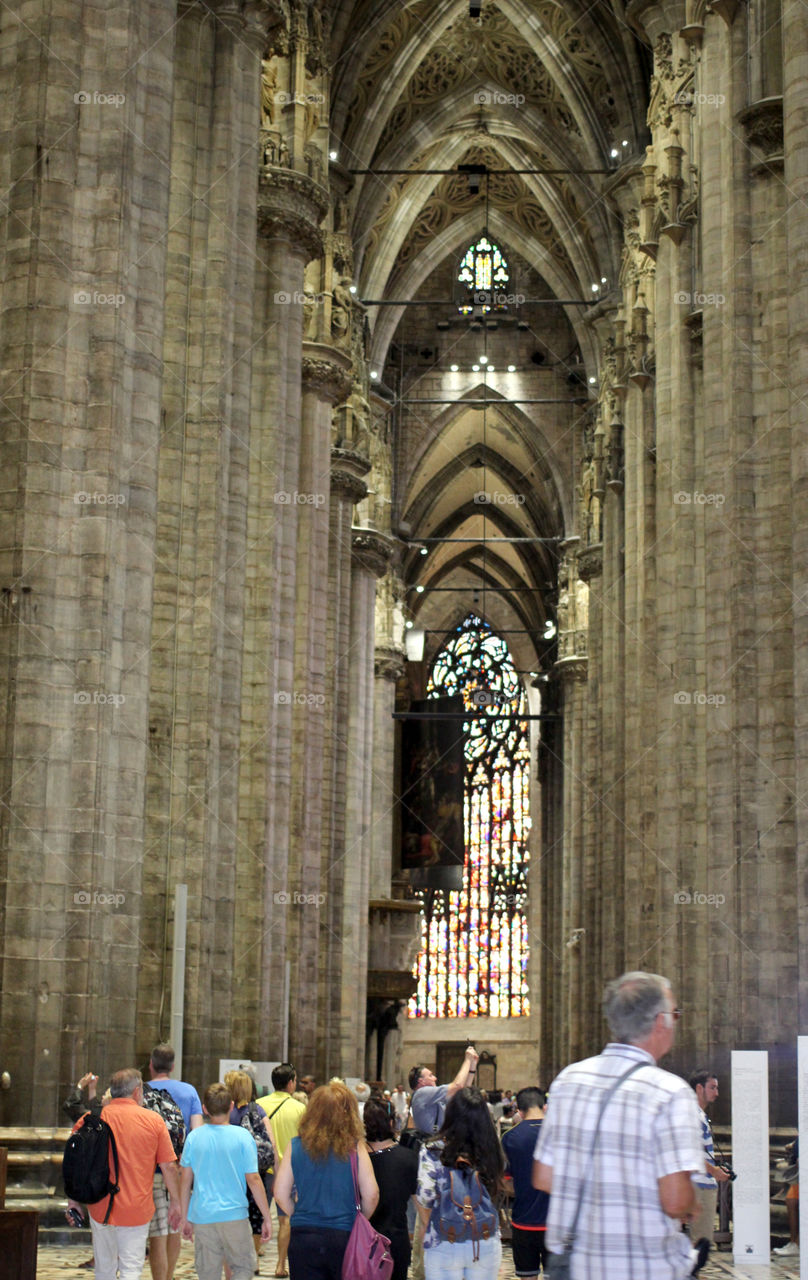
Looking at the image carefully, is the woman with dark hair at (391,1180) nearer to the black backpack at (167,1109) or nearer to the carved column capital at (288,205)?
the black backpack at (167,1109)

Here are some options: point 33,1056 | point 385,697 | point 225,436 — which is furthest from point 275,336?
point 385,697

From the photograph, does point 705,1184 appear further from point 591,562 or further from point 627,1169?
point 591,562

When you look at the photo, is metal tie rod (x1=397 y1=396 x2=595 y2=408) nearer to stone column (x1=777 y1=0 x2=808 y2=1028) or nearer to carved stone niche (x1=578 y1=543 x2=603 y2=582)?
carved stone niche (x1=578 y1=543 x2=603 y2=582)

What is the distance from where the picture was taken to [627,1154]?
15.2ft

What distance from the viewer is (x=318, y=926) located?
2653 centimetres

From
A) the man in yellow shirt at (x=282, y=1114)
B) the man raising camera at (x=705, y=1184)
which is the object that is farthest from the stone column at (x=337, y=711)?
the man raising camera at (x=705, y=1184)

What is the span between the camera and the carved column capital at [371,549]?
35.3m

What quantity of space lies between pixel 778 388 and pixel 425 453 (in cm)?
2906

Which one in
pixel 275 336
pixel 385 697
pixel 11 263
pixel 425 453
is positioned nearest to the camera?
pixel 11 263

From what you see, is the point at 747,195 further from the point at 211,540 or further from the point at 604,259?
the point at 604,259

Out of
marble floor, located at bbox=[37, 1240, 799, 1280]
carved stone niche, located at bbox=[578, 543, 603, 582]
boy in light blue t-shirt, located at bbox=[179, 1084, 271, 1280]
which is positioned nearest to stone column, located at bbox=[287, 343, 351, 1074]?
carved stone niche, located at bbox=[578, 543, 603, 582]

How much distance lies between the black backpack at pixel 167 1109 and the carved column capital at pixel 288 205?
14622mm

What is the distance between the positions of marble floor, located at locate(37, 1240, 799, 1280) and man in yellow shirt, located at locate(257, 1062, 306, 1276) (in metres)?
0.51

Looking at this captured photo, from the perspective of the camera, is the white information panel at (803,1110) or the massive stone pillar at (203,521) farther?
the massive stone pillar at (203,521)
